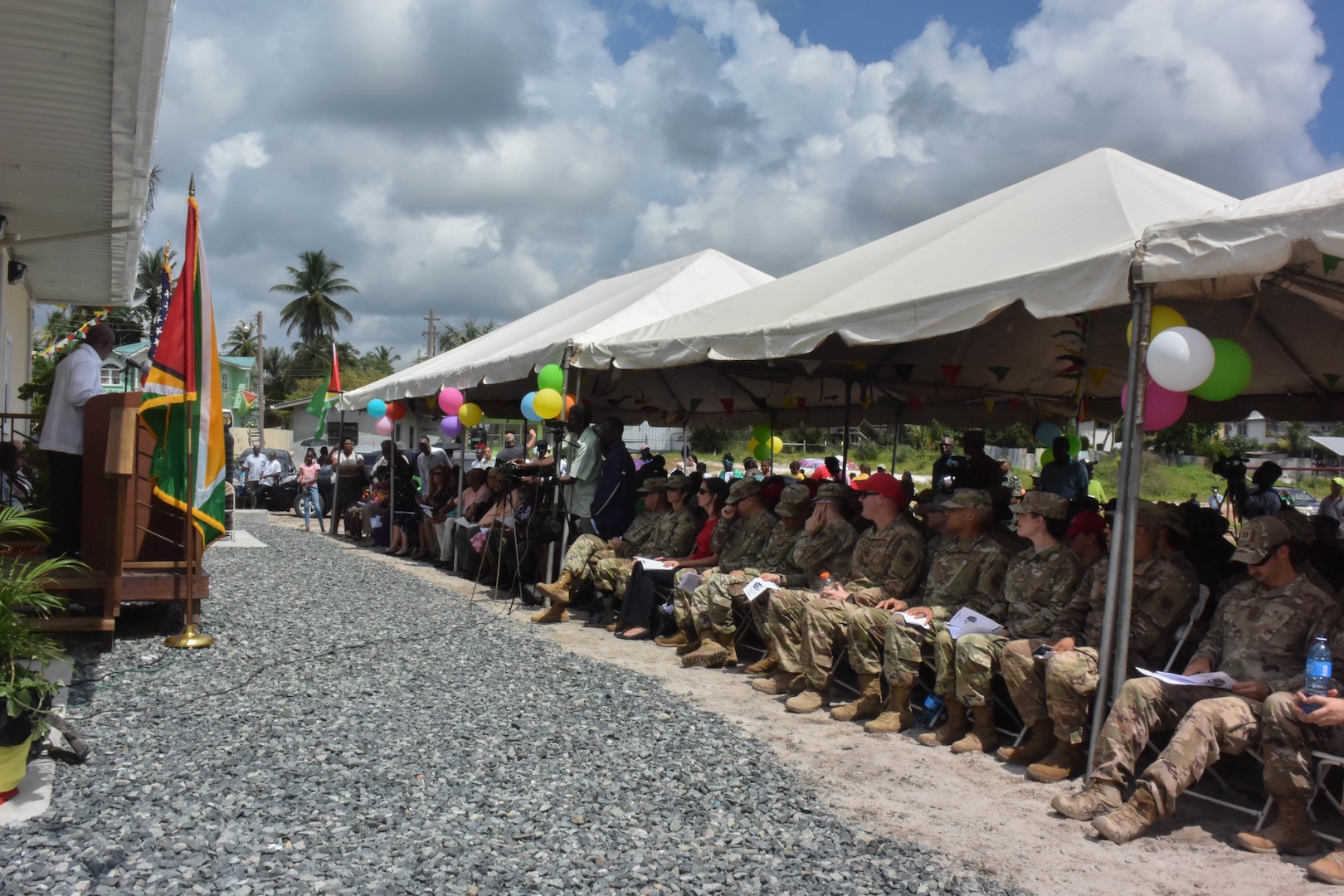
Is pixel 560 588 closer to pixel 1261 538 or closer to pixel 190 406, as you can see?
pixel 190 406

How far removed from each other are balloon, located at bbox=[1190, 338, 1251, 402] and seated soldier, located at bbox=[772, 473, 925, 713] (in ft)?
7.04

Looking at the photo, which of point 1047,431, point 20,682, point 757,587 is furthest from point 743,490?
point 1047,431

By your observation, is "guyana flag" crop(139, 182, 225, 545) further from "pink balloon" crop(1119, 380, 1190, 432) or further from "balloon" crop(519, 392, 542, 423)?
"pink balloon" crop(1119, 380, 1190, 432)

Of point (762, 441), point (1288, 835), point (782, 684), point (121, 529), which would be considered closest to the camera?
point (1288, 835)

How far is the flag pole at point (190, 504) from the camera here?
658 centimetres

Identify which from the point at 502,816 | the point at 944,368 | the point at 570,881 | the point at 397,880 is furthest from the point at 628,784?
the point at 944,368

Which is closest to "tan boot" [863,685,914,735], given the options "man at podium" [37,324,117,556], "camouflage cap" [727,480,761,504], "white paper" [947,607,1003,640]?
"white paper" [947,607,1003,640]

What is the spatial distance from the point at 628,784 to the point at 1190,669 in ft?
8.47

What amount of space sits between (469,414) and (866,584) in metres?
8.04

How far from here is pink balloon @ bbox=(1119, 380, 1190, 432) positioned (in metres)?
4.30

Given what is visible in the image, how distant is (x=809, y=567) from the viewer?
6.79m

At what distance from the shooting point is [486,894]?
3197mm

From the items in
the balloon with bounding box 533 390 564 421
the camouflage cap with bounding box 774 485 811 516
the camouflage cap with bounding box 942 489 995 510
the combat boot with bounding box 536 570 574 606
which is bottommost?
the combat boot with bounding box 536 570 574 606

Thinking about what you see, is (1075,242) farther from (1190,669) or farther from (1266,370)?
(1266,370)
